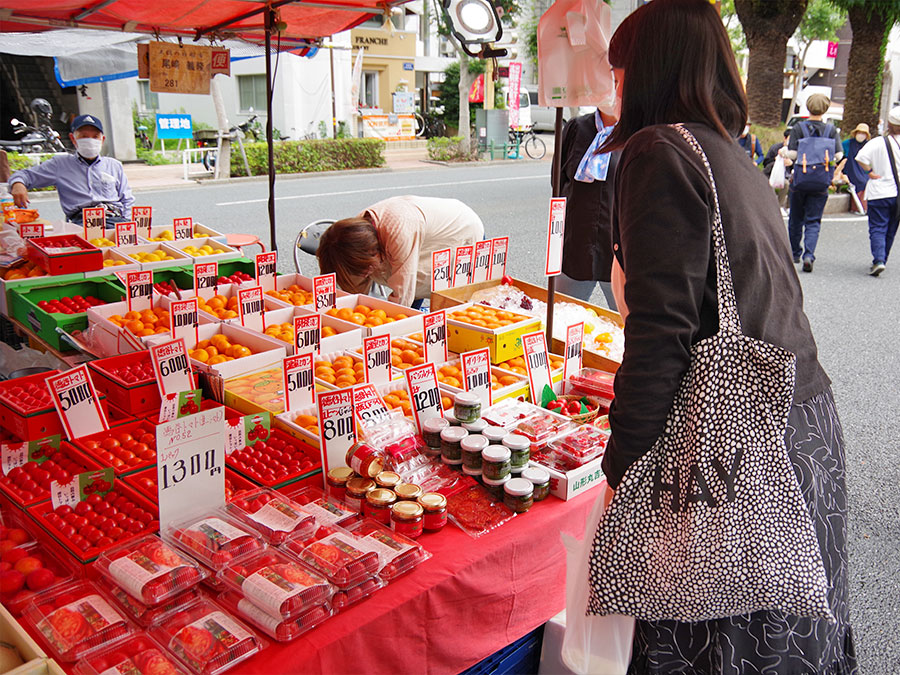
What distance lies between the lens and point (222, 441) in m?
1.94

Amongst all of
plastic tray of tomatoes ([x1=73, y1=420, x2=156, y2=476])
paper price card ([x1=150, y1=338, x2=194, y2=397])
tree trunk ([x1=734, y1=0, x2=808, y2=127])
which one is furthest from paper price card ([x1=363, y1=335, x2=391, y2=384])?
tree trunk ([x1=734, y1=0, x2=808, y2=127])

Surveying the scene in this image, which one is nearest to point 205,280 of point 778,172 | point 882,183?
point 882,183

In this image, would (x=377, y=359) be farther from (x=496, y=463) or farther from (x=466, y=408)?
(x=496, y=463)

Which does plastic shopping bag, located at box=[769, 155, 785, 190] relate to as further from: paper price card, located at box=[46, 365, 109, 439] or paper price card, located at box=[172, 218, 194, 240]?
paper price card, located at box=[46, 365, 109, 439]

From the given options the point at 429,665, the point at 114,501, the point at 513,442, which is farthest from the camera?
the point at 513,442

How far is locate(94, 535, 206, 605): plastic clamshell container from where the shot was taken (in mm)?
1606

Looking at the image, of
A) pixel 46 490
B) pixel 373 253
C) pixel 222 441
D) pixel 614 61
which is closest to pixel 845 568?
pixel 614 61

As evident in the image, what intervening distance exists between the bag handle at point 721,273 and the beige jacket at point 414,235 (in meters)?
2.58

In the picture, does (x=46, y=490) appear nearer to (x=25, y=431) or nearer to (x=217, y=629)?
(x=25, y=431)

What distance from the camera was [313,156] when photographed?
17.2 metres

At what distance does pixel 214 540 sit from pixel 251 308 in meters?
1.84

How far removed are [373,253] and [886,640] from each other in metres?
2.89

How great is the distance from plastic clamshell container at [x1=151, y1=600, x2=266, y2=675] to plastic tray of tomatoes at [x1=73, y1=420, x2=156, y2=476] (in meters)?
0.74

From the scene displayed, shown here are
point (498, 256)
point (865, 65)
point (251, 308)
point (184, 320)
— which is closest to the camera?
point (184, 320)
